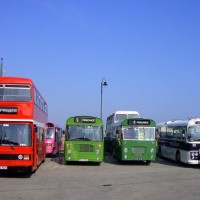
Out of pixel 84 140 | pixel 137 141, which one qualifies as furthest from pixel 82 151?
pixel 137 141

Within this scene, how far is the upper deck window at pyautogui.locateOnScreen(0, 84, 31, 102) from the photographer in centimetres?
1727

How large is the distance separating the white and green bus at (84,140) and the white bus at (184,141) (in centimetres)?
454

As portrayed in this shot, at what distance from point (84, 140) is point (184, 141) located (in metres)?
5.54

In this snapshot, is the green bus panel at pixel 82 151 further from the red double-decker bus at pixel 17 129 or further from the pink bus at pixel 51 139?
the red double-decker bus at pixel 17 129

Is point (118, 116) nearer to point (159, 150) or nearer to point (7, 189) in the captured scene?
point (159, 150)

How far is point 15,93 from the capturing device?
56.9ft

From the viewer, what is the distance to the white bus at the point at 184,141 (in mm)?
23500

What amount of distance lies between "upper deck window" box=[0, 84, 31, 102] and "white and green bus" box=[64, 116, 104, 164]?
7.53 m

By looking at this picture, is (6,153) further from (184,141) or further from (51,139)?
(51,139)

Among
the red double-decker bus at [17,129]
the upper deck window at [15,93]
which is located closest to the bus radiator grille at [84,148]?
the red double-decker bus at [17,129]

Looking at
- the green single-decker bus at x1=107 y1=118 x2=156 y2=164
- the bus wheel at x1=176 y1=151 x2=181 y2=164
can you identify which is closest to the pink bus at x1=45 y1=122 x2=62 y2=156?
the green single-decker bus at x1=107 y1=118 x2=156 y2=164

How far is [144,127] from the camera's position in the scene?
25984 mm

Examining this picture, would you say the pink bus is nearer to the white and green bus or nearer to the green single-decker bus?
the white and green bus

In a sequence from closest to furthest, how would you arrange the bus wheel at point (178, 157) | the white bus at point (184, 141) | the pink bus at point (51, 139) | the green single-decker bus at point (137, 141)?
the white bus at point (184, 141) → the green single-decker bus at point (137, 141) → the bus wheel at point (178, 157) → the pink bus at point (51, 139)
